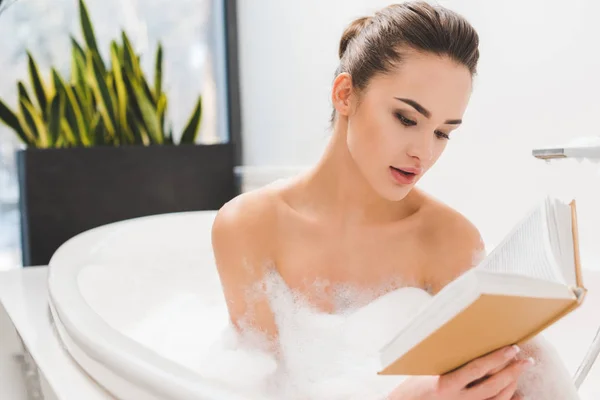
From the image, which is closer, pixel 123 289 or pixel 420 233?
pixel 420 233

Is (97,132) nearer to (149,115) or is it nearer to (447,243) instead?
(149,115)

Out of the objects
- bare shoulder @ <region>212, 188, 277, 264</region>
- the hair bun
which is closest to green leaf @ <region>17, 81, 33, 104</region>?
bare shoulder @ <region>212, 188, 277, 264</region>

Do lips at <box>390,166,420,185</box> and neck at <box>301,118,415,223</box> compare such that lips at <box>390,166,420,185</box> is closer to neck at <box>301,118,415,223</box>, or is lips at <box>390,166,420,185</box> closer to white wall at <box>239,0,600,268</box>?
neck at <box>301,118,415,223</box>

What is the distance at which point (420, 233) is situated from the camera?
1.08 m

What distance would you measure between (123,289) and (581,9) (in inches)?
44.9

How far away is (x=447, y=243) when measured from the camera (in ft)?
3.46

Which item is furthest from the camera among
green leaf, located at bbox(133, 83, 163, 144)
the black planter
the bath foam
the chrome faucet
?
green leaf, located at bbox(133, 83, 163, 144)

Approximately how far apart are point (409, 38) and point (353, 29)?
Result: 119 mm

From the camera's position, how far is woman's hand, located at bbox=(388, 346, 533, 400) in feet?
1.90

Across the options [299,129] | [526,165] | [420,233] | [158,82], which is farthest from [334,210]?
[158,82]

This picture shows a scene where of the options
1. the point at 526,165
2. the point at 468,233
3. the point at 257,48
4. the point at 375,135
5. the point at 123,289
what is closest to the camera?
the point at 375,135

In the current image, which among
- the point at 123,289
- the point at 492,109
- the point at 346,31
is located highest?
the point at 346,31

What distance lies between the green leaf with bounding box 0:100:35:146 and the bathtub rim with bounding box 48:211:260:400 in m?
1.07

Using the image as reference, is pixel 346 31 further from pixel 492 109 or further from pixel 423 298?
pixel 492 109
